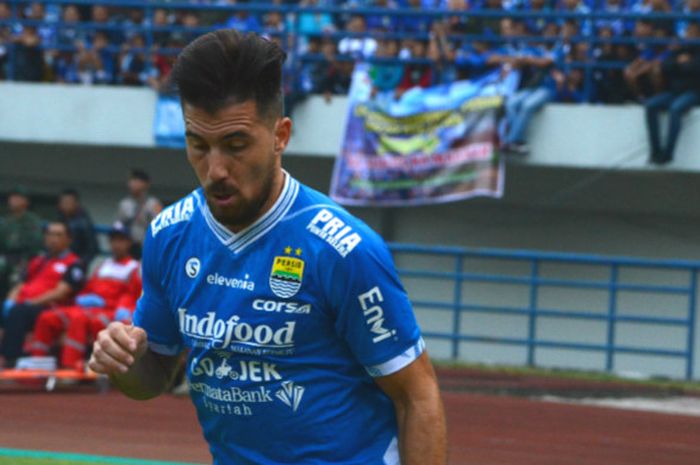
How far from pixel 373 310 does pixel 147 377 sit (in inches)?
27.1

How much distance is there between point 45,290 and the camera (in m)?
12.8

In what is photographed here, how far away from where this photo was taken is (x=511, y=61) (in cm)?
1535

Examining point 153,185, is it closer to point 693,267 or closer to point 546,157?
point 546,157

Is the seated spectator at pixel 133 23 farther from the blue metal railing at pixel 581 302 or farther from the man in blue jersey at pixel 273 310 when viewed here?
the man in blue jersey at pixel 273 310

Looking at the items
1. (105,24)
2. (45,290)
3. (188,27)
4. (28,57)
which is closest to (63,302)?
(45,290)

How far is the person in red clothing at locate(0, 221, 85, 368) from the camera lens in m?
12.7

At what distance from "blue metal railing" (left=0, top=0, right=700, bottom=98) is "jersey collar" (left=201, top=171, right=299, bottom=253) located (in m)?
12.4

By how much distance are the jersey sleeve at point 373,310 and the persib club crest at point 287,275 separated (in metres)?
0.08

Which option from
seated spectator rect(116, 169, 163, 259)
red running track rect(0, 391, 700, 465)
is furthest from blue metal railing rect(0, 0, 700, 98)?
red running track rect(0, 391, 700, 465)

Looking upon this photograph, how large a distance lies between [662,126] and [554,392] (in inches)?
140

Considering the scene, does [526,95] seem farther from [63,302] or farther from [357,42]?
[63,302]

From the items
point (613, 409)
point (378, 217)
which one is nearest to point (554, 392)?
point (613, 409)

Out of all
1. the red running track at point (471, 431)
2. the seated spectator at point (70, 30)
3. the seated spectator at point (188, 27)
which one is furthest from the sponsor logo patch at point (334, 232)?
the seated spectator at point (70, 30)

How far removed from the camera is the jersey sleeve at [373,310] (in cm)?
291
